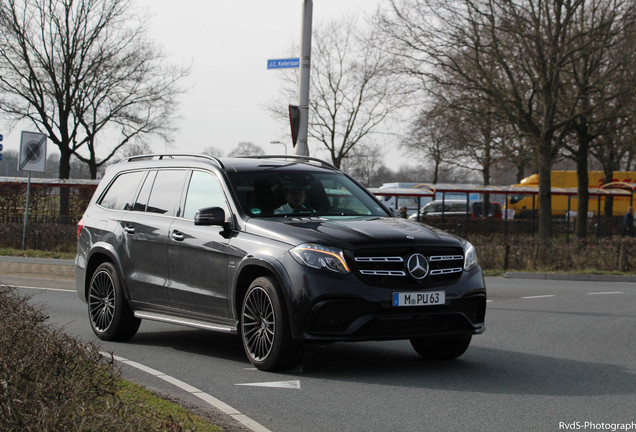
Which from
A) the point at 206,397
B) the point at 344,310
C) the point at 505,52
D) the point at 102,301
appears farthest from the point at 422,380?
the point at 505,52

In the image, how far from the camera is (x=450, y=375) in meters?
7.65

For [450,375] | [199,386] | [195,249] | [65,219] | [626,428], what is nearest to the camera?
[626,428]

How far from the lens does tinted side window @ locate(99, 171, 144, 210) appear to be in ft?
33.0

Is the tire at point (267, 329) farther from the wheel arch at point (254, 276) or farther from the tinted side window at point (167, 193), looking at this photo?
the tinted side window at point (167, 193)

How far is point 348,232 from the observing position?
295 inches

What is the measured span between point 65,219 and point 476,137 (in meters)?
14.9

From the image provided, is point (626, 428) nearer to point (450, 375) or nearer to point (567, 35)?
point (450, 375)

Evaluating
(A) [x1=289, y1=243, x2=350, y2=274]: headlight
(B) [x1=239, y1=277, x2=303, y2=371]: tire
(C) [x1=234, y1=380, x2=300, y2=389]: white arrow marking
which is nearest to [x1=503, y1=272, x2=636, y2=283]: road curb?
(B) [x1=239, y1=277, x2=303, y2=371]: tire

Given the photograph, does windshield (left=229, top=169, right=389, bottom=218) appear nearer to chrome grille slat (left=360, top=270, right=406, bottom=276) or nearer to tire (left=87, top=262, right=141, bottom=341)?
chrome grille slat (left=360, top=270, right=406, bottom=276)

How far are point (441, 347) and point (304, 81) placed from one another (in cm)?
779

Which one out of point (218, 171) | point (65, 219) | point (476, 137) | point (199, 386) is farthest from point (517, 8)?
point (199, 386)

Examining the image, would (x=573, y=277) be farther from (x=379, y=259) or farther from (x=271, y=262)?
(x=271, y=262)

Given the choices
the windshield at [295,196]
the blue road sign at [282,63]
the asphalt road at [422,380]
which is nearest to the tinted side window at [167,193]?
the windshield at [295,196]

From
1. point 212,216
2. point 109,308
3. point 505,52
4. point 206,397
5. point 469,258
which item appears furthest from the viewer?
point 505,52
